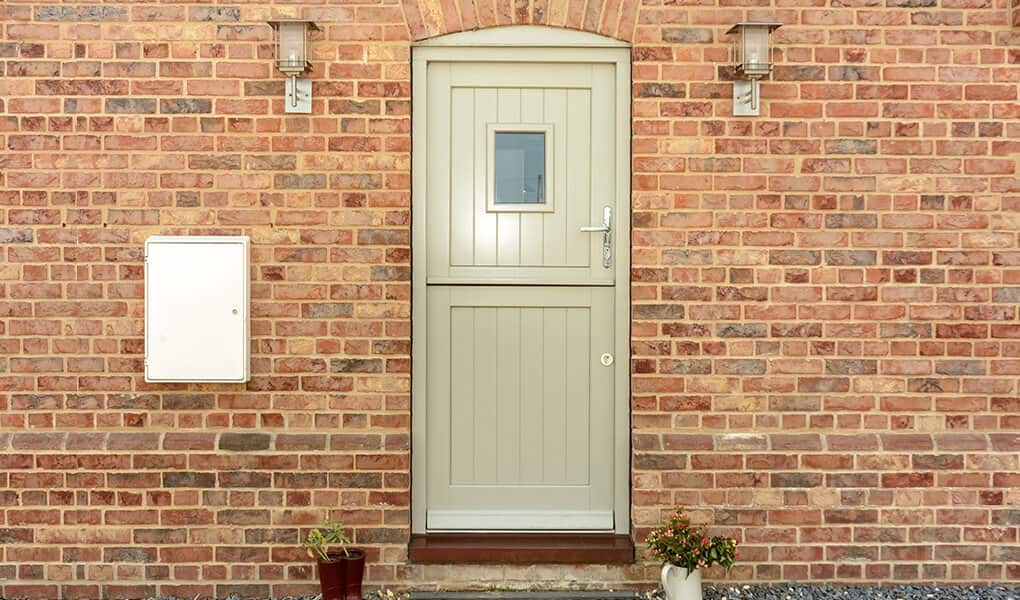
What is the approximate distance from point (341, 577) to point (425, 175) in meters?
1.81

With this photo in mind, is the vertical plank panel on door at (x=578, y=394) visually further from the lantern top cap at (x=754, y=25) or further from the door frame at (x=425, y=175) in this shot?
the lantern top cap at (x=754, y=25)

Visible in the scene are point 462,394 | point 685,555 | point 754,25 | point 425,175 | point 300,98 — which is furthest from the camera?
point 462,394

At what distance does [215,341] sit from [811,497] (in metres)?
2.75

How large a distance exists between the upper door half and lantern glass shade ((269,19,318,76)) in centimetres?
59

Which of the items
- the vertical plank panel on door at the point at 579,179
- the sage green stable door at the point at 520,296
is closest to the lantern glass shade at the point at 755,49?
the sage green stable door at the point at 520,296

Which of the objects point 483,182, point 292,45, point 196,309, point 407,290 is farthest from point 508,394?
point 292,45

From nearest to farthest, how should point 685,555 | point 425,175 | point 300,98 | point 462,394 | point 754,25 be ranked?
point 685,555
point 754,25
point 300,98
point 425,175
point 462,394

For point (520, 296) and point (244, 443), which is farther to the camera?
point (520, 296)

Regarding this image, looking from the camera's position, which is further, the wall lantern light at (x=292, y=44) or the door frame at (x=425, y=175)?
the door frame at (x=425, y=175)

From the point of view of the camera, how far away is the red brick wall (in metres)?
3.83

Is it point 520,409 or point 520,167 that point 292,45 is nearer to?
point 520,167

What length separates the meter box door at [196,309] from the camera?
374 cm

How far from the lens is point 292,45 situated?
12.2 feet

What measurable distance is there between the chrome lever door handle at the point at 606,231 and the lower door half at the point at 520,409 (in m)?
0.15
